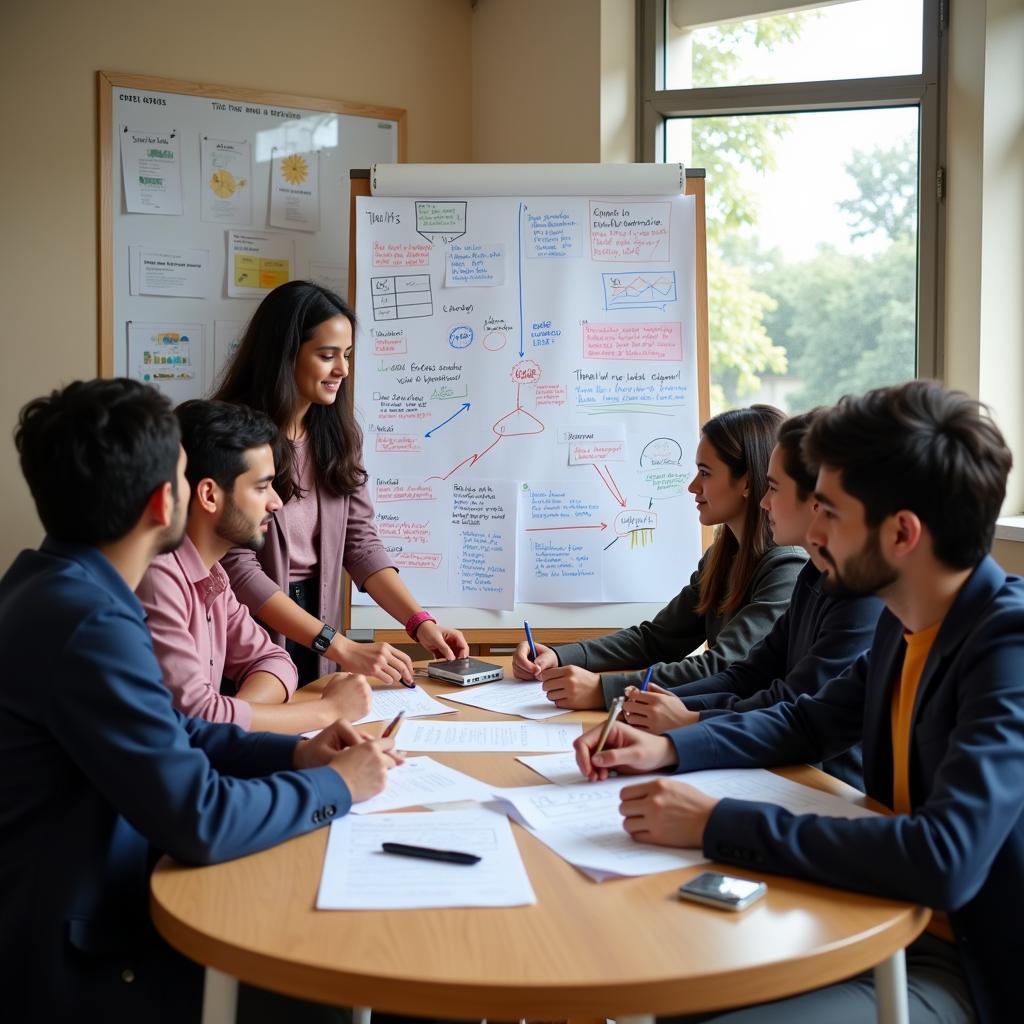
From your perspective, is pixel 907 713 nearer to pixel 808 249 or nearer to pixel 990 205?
pixel 990 205

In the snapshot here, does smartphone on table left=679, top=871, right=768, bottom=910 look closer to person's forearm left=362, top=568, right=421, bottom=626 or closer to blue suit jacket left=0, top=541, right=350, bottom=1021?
blue suit jacket left=0, top=541, right=350, bottom=1021

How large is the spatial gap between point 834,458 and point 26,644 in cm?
102

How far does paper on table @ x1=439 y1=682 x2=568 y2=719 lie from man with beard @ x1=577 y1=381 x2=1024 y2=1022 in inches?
26.0

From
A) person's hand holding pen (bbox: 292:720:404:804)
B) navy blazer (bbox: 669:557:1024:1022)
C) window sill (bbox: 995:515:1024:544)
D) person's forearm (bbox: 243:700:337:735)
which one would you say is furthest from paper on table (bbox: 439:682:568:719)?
window sill (bbox: 995:515:1024:544)

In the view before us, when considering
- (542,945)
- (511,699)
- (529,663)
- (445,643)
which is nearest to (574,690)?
(511,699)

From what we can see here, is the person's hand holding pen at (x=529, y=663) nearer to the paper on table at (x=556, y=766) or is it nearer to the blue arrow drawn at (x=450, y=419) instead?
the paper on table at (x=556, y=766)

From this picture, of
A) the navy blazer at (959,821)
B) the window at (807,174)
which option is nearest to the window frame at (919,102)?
the window at (807,174)

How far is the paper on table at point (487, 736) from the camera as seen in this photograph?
1.71m

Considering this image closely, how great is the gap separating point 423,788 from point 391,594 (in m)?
1.24

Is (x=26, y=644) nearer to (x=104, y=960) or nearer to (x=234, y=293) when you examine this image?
(x=104, y=960)

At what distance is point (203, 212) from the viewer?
3.74 meters

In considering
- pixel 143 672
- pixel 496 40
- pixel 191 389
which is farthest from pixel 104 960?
pixel 496 40

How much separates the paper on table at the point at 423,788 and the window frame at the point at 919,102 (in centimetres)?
269

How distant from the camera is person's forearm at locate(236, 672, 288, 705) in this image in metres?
1.95
